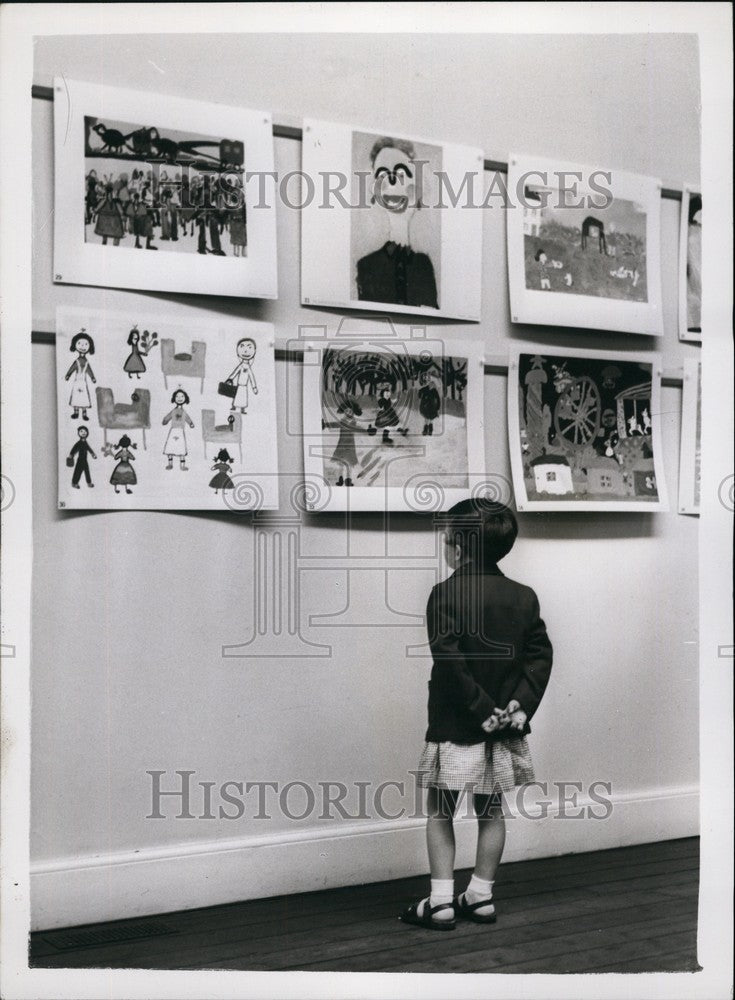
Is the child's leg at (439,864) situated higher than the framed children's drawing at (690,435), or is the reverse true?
the framed children's drawing at (690,435)

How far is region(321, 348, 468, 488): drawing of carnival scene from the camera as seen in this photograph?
262 cm

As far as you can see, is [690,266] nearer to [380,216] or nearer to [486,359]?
[486,359]

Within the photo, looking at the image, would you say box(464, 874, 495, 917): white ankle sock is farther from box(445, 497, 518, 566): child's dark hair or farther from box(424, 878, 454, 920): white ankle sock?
box(445, 497, 518, 566): child's dark hair

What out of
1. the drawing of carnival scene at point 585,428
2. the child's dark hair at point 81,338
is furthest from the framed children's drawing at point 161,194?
the drawing of carnival scene at point 585,428

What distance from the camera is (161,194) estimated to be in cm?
246

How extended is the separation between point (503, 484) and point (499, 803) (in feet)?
2.43

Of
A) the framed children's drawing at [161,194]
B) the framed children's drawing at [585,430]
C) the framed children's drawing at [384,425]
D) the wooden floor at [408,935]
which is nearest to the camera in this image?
the wooden floor at [408,935]

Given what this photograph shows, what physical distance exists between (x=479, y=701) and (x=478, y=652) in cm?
11

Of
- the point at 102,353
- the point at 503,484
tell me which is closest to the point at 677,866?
the point at 503,484

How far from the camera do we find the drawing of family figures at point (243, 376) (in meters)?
2.58

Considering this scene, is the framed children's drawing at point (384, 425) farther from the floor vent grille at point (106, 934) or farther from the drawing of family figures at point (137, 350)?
the floor vent grille at point (106, 934)

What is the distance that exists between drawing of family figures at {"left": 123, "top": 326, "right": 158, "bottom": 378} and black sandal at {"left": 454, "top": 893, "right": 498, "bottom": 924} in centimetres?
132

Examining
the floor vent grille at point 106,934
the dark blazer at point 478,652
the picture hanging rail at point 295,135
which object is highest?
the picture hanging rail at point 295,135

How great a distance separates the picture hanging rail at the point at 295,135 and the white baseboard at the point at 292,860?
149 centimetres
